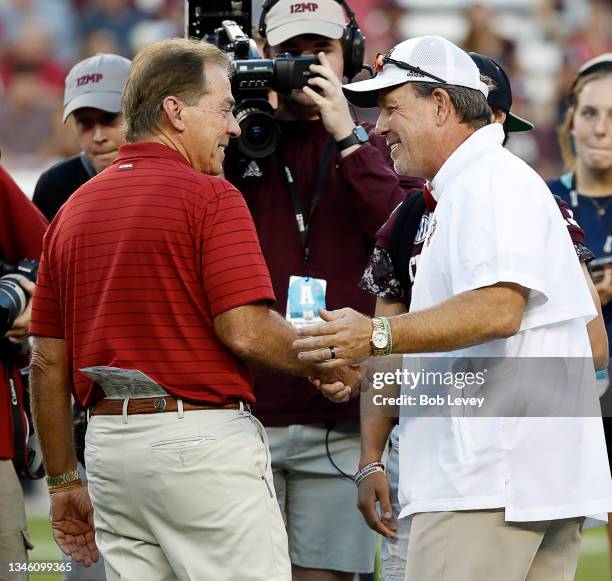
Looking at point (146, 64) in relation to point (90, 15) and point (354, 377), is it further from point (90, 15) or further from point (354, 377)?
point (90, 15)

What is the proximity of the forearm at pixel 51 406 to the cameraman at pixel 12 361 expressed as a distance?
1.75 feet

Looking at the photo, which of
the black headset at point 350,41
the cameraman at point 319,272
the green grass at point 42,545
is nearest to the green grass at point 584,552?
the green grass at point 42,545

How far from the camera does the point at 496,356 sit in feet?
10.4

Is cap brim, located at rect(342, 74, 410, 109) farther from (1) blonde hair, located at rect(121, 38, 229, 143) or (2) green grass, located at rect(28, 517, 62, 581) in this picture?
(2) green grass, located at rect(28, 517, 62, 581)

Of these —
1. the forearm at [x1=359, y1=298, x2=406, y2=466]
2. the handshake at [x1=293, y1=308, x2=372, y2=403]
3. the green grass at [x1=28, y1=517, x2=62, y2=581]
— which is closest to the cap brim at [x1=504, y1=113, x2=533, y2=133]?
the forearm at [x1=359, y1=298, x2=406, y2=466]

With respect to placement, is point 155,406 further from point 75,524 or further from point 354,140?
point 354,140

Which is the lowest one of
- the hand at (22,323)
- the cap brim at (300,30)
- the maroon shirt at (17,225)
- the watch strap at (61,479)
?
the watch strap at (61,479)

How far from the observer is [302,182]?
4523mm

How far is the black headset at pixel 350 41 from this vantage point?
15.3 ft

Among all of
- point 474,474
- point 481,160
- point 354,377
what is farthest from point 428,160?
point 474,474

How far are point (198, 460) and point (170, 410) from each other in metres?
0.15

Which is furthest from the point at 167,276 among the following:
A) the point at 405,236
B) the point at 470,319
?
the point at 405,236

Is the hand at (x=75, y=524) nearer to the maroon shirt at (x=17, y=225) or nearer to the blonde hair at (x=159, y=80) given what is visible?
the maroon shirt at (x=17, y=225)

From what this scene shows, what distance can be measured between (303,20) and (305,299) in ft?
3.54
